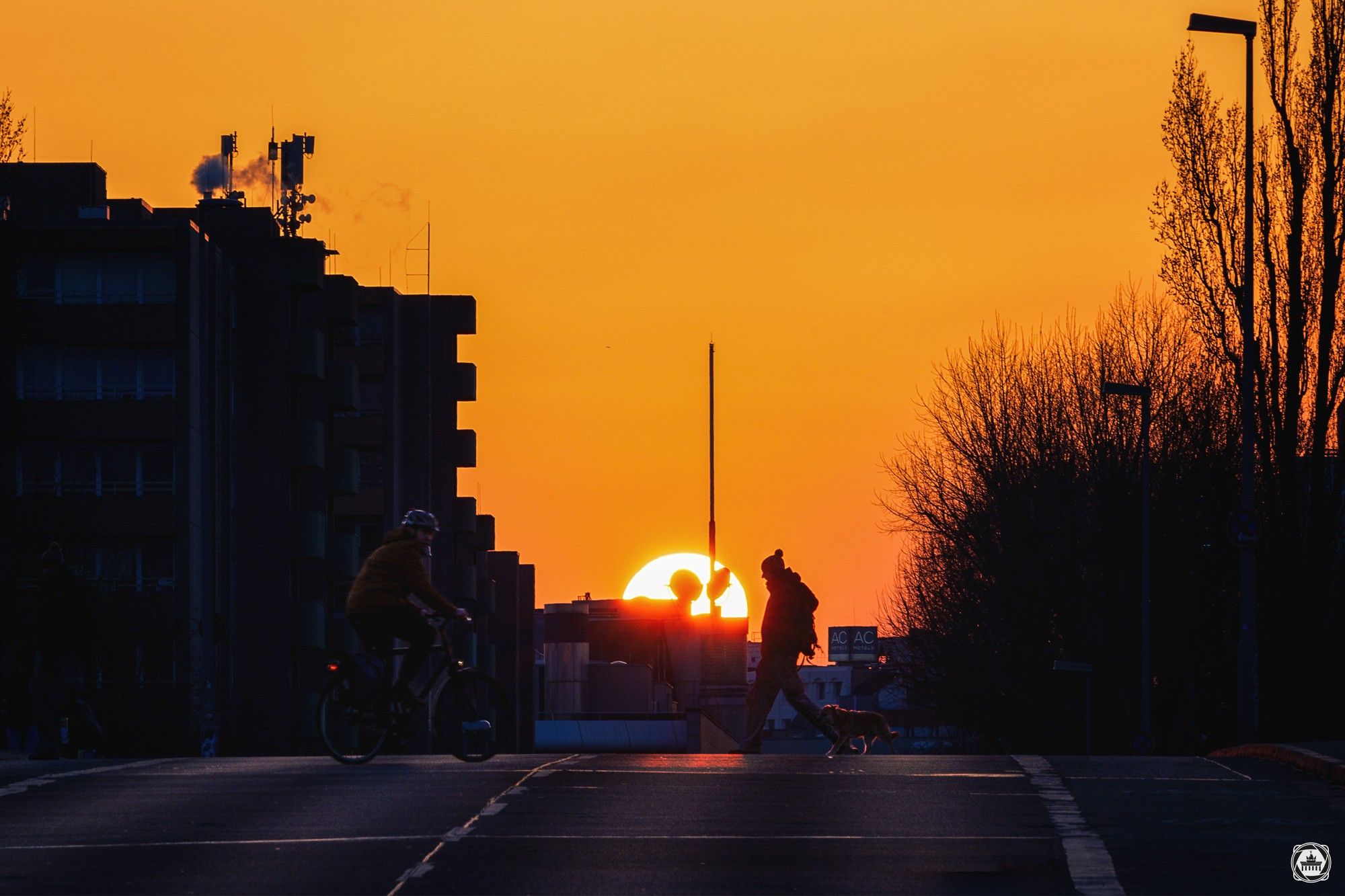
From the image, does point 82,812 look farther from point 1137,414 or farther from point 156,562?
point 156,562

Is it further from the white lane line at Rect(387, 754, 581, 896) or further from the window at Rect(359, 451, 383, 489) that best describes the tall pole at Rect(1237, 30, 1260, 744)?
the window at Rect(359, 451, 383, 489)

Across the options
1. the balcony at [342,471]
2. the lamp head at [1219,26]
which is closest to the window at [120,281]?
the balcony at [342,471]

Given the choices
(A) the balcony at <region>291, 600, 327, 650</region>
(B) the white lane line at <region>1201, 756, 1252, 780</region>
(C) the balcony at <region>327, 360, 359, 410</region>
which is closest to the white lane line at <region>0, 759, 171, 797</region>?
(B) the white lane line at <region>1201, 756, 1252, 780</region>

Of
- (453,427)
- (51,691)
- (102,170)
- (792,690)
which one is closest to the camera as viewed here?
(51,691)

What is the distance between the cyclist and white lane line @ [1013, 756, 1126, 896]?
437cm

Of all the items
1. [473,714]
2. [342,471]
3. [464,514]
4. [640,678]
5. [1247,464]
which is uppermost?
[342,471]

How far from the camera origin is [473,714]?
A: 1897 cm

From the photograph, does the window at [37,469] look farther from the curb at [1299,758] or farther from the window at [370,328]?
the curb at [1299,758]

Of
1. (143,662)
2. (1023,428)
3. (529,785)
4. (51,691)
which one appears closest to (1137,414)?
(1023,428)

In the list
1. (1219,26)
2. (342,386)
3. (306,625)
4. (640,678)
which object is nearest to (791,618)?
(1219,26)

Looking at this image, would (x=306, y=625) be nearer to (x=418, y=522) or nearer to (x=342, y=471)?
(x=342, y=471)

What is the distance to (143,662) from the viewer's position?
64562 millimetres

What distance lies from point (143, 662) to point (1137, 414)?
25.6 meters

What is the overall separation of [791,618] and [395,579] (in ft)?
26.1
